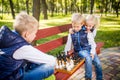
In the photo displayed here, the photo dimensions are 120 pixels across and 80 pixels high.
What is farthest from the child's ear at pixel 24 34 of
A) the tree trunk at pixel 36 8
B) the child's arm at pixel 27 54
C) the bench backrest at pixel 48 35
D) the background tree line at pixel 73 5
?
the background tree line at pixel 73 5

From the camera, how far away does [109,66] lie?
259 inches

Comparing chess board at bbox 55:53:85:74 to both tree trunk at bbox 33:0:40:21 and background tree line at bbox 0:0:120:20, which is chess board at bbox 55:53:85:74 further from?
background tree line at bbox 0:0:120:20

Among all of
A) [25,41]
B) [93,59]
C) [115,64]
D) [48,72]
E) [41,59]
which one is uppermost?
[25,41]

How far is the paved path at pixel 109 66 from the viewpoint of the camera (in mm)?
5705

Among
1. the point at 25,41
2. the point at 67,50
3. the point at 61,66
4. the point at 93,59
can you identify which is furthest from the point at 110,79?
the point at 25,41

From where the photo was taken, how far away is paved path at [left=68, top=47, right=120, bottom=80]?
5.70 metres

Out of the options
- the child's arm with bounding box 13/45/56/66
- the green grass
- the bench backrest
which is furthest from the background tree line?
the child's arm with bounding box 13/45/56/66

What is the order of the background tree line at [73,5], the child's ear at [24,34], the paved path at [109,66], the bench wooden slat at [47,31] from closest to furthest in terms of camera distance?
1. the child's ear at [24,34]
2. the bench wooden slat at [47,31]
3. the paved path at [109,66]
4. the background tree line at [73,5]

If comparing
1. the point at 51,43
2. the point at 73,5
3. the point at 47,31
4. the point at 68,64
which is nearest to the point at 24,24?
the point at 68,64

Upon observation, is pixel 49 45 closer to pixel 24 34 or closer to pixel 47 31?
pixel 47 31

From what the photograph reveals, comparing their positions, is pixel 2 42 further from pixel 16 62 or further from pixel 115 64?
pixel 115 64

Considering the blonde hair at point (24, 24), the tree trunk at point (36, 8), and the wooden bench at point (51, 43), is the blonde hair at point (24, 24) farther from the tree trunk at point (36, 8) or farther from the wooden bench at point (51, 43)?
the tree trunk at point (36, 8)

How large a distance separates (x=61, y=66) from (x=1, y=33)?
1.67m

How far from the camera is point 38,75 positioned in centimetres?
320
